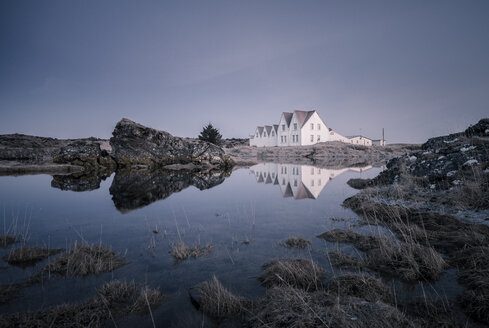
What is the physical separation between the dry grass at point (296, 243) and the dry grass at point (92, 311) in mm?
2420

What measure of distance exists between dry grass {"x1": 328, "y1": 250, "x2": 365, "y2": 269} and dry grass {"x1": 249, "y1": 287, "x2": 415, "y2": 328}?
1148mm

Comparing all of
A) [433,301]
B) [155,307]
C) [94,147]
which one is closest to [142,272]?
[155,307]

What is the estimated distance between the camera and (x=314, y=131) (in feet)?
185

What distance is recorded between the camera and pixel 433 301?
7.77 ft

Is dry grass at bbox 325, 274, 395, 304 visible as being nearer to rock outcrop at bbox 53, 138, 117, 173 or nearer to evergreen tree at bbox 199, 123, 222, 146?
rock outcrop at bbox 53, 138, 117, 173

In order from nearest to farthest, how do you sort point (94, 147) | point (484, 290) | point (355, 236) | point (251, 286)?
point (484, 290) → point (251, 286) → point (355, 236) → point (94, 147)

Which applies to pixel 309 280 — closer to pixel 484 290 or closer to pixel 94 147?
pixel 484 290

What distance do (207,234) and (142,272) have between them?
1841 mm

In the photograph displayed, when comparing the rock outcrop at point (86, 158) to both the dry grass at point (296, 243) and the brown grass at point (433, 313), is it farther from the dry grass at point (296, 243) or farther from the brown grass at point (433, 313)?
the brown grass at point (433, 313)

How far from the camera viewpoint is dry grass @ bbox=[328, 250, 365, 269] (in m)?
3.35

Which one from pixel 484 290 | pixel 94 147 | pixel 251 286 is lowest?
pixel 251 286

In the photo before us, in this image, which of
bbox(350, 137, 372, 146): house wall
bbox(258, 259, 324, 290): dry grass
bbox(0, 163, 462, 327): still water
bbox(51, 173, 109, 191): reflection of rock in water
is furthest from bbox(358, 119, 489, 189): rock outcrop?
bbox(350, 137, 372, 146): house wall

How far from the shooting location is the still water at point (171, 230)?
9.07ft

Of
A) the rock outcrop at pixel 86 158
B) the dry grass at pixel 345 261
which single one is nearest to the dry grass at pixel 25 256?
the dry grass at pixel 345 261
